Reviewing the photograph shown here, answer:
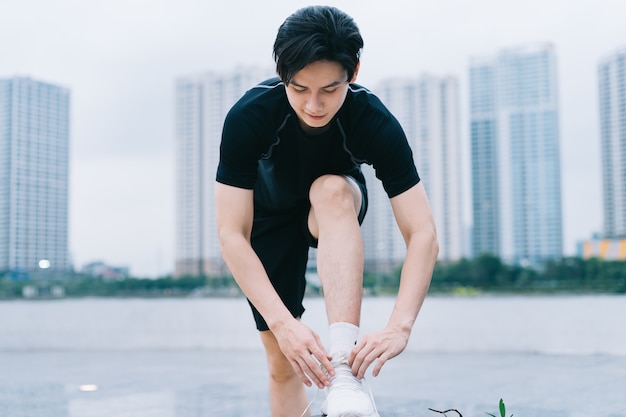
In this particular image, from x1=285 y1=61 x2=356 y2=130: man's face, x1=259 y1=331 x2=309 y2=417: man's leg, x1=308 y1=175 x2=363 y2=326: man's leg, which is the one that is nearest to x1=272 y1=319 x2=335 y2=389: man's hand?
x1=308 y1=175 x2=363 y2=326: man's leg

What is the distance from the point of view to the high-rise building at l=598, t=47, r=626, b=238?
132 ft

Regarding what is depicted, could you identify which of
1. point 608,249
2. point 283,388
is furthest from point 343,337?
point 608,249

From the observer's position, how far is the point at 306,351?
4.84ft

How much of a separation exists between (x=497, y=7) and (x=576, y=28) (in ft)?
55.0

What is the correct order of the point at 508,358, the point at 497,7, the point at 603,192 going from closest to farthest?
1. the point at 508,358
2. the point at 603,192
3. the point at 497,7

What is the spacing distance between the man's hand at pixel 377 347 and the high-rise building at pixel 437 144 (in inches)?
1687

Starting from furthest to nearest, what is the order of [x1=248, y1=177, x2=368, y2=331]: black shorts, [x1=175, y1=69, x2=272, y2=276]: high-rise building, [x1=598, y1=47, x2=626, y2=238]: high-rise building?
[x1=175, y1=69, x2=272, y2=276]: high-rise building, [x1=598, y1=47, x2=626, y2=238]: high-rise building, [x1=248, y1=177, x2=368, y2=331]: black shorts

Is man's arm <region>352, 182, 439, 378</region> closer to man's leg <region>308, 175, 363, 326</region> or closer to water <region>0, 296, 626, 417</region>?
man's leg <region>308, 175, 363, 326</region>

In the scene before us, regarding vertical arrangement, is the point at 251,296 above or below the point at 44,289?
above

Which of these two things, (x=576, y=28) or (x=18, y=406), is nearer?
(x=18, y=406)

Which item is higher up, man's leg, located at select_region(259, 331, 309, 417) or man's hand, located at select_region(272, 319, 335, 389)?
man's hand, located at select_region(272, 319, 335, 389)

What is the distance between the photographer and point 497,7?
252ft

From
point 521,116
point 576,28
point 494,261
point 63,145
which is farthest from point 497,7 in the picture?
point 63,145

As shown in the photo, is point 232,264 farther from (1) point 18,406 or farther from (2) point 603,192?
(2) point 603,192
